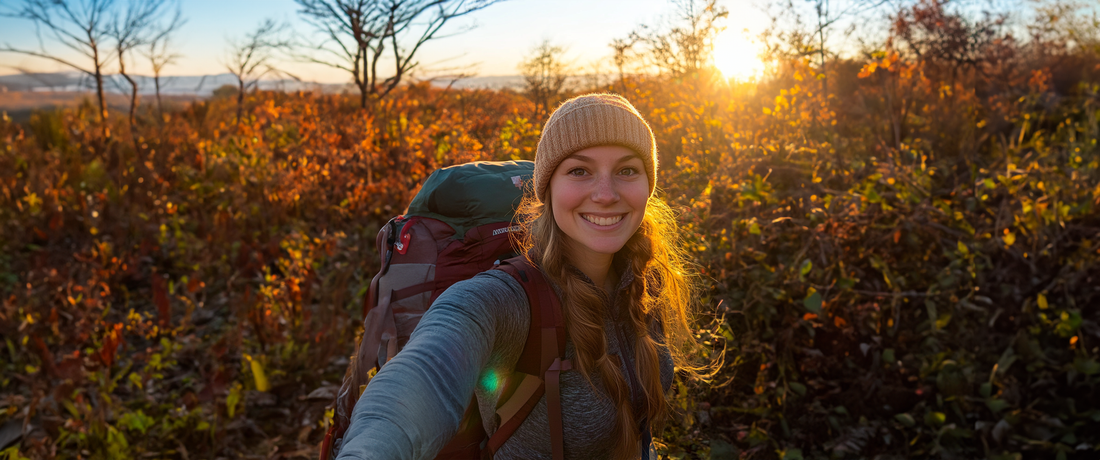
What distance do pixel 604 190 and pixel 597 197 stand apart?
0.10ft

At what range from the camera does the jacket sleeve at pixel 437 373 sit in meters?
0.90

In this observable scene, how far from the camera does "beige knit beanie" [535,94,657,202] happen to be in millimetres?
1565

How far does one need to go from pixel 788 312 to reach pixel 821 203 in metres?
1.02

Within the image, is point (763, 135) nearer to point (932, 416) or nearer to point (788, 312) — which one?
point (788, 312)

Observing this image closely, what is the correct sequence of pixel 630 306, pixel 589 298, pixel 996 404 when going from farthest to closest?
pixel 996 404, pixel 630 306, pixel 589 298

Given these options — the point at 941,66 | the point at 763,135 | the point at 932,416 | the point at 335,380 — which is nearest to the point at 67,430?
the point at 335,380

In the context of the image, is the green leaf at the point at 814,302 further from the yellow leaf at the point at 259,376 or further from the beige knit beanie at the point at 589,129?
the yellow leaf at the point at 259,376

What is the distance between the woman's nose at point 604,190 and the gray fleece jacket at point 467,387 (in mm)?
296

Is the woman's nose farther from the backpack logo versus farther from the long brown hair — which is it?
the backpack logo

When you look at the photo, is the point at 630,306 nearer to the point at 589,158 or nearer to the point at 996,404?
the point at 589,158

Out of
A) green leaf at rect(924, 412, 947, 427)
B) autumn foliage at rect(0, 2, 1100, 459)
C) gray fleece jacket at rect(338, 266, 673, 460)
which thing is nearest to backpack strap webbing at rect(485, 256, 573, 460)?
gray fleece jacket at rect(338, 266, 673, 460)

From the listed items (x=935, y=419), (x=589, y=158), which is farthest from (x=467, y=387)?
(x=935, y=419)

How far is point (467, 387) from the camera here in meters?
1.13

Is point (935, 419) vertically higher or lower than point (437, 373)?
lower
